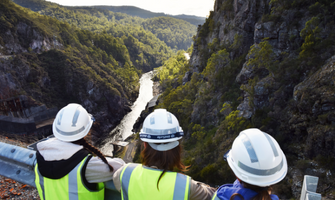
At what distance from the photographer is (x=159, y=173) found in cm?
200

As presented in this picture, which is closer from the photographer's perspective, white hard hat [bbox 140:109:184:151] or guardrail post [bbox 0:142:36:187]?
white hard hat [bbox 140:109:184:151]

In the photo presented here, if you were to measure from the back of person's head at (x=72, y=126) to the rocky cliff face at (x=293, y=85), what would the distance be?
10715 mm

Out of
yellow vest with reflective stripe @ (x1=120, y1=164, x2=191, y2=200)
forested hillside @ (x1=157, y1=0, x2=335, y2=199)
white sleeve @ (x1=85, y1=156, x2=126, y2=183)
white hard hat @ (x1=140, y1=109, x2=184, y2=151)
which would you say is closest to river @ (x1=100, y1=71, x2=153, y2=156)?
forested hillside @ (x1=157, y1=0, x2=335, y2=199)

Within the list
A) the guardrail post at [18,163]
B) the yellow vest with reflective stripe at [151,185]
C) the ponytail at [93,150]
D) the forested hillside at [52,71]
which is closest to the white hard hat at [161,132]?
the yellow vest with reflective stripe at [151,185]

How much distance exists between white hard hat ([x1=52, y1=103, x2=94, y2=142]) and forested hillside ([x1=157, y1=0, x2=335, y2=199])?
10905mm

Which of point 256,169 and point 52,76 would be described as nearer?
point 256,169

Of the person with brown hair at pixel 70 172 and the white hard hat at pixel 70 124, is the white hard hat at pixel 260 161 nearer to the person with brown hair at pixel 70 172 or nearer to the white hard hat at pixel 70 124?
the person with brown hair at pixel 70 172

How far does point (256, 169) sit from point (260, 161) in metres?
0.10

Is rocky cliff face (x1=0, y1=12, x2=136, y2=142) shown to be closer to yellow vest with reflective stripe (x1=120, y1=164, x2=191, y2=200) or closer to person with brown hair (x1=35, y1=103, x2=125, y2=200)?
person with brown hair (x1=35, y1=103, x2=125, y2=200)

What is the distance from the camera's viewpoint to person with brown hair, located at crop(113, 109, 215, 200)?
75.2 inches

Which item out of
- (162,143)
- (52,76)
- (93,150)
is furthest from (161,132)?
(52,76)

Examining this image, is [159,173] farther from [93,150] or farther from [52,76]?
[52,76]

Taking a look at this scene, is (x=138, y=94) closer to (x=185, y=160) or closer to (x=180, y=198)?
(x=185, y=160)

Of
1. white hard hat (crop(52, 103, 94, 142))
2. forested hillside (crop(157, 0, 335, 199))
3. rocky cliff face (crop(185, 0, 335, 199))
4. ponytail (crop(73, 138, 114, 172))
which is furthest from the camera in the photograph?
forested hillside (crop(157, 0, 335, 199))
